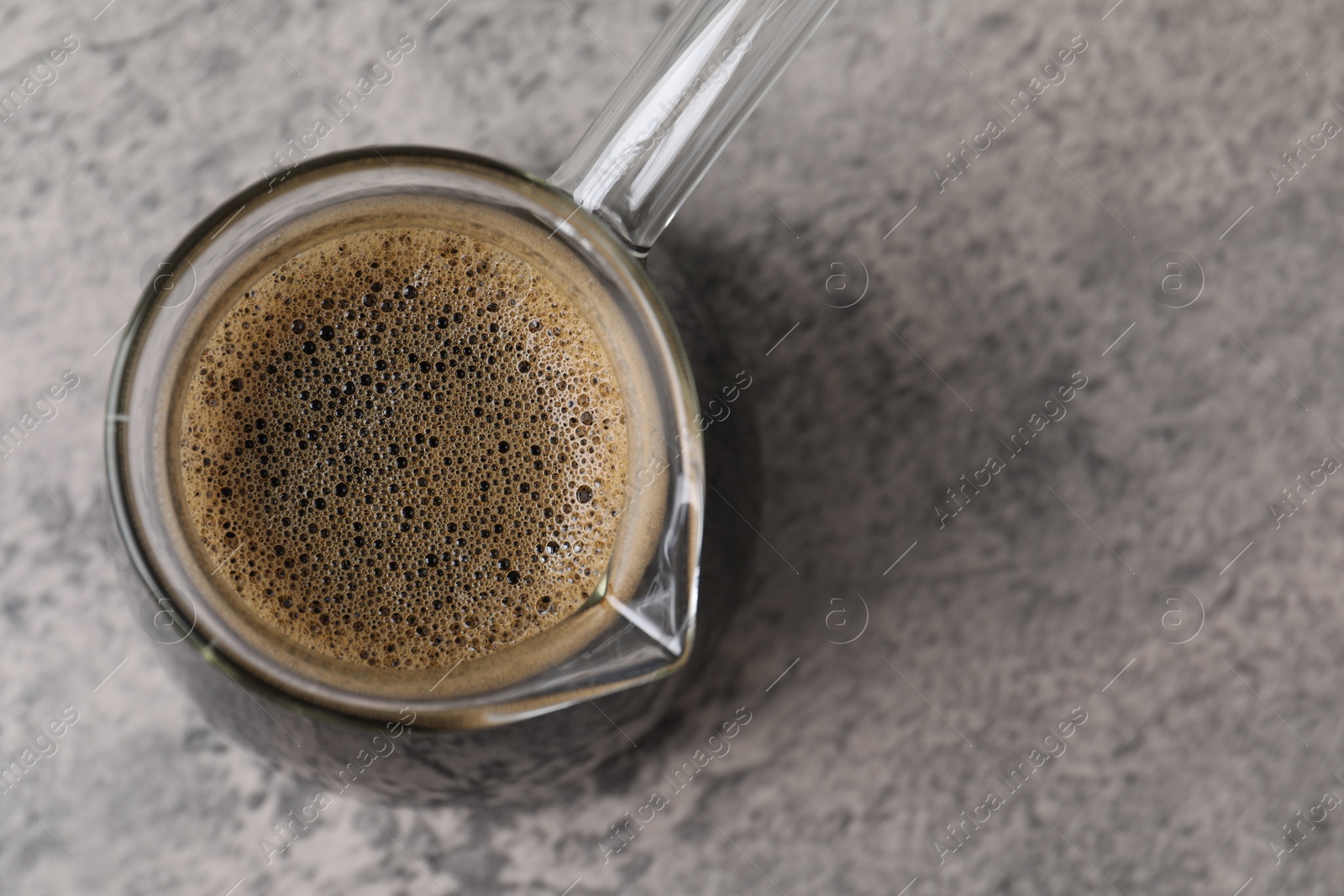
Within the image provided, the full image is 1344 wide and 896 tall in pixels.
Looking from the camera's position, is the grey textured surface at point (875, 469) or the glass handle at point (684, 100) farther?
the grey textured surface at point (875, 469)

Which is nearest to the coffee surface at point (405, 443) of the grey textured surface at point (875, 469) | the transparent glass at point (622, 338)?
A: the transparent glass at point (622, 338)

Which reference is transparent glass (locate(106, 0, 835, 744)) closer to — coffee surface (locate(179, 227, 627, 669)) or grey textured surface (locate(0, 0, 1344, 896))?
coffee surface (locate(179, 227, 627, 669))

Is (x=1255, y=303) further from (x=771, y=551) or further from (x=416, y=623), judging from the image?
(x=416, y=623)

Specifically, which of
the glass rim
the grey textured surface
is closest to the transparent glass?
the glass rim

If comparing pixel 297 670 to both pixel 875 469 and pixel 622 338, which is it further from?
pixel 875 469

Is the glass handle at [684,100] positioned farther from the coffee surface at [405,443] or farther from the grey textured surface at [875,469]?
the grey textured surface at [875,469]

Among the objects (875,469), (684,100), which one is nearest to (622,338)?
(684,100)
